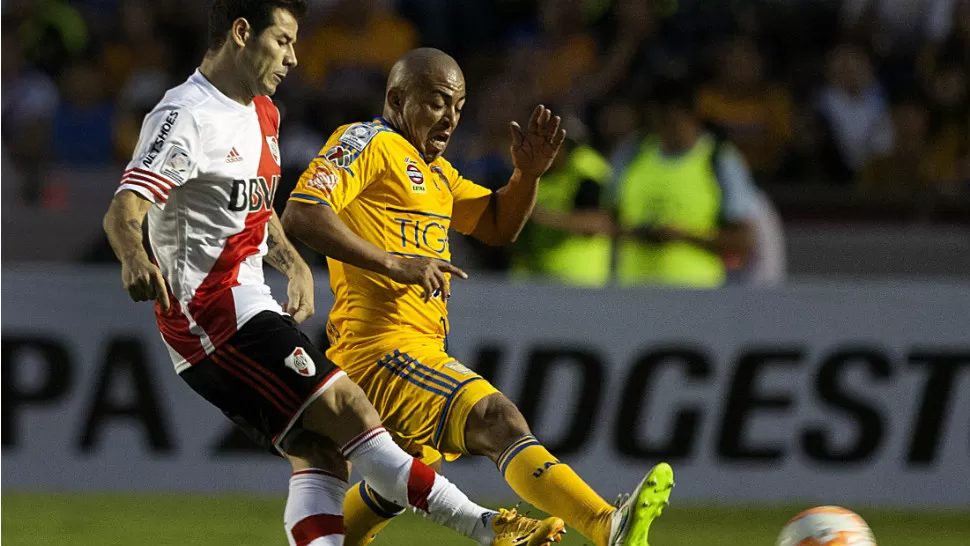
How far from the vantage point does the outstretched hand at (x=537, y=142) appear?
5242 millimetres

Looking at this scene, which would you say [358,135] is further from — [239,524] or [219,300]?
[239,524]

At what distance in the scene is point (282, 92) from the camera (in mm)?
10531

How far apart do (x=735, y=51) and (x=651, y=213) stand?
2.37m

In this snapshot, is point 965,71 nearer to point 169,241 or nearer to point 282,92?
point 282,92

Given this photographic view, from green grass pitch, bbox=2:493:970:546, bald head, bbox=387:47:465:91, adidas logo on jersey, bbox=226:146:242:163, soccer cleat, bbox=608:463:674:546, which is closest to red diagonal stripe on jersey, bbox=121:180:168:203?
adidas logo on jersey, bbox=226:146:242:163

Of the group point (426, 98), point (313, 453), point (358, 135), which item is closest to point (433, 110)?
point (426, 98)

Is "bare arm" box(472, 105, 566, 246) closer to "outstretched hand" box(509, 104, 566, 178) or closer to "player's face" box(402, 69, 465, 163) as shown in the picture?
"outstretched hand" box(509, 104, 566, 178)

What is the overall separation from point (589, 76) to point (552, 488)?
6483 millimetres

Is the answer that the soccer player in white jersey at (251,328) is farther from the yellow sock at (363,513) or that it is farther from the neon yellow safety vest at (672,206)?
the neon yellow safety vest at (672,206)

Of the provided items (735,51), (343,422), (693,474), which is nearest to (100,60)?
(735,51)

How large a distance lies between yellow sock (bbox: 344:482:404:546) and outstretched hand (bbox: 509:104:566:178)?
135 cm

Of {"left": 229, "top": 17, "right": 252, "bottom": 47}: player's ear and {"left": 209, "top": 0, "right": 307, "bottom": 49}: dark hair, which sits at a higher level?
{"left": 209, "top": 0, "right": 307, "bottom": 49}: dark hair

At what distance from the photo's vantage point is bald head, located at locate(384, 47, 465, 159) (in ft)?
16.5

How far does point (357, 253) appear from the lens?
460 centimetres
